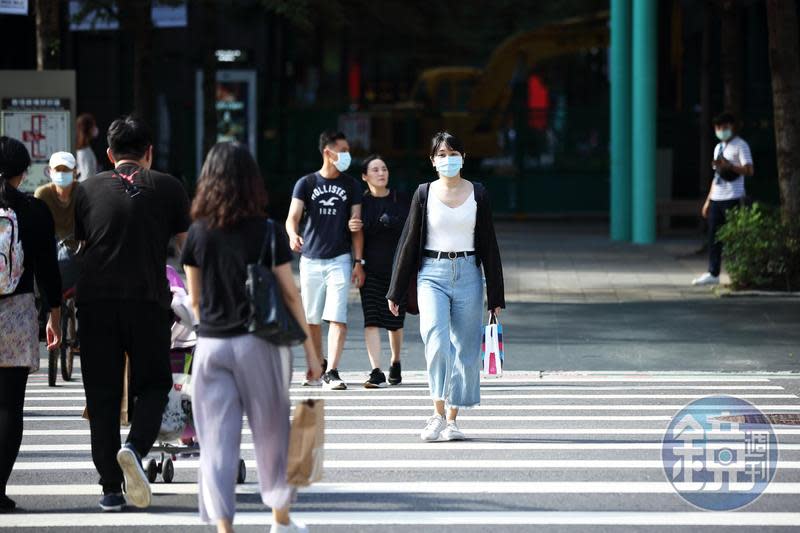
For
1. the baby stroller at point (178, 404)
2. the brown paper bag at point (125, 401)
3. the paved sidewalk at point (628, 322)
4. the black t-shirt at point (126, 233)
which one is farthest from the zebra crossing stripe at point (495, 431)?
the paved sidewalk at point (628, 322)

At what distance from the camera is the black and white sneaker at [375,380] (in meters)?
11.8

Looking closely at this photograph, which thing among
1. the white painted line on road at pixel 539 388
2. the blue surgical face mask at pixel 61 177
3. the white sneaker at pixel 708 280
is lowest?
the white painted line on road at pixel 539 388

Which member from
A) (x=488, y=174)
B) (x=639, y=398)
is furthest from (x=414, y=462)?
(x=488, y=174)

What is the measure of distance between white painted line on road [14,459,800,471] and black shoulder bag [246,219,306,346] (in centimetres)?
236

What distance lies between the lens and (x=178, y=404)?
7.83 m

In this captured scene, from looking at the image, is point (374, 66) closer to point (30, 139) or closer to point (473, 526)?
point (30, 139)

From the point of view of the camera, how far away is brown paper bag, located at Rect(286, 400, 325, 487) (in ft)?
20.5

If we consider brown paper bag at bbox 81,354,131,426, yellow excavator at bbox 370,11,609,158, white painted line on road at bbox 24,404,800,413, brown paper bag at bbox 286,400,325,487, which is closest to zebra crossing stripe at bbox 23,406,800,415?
white painted line on road at bbox 24,404,800,413

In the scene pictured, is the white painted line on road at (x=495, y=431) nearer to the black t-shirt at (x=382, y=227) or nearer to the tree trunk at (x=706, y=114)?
the black t-shirt at (x=382, y=227)

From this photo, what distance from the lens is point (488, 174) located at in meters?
31.1

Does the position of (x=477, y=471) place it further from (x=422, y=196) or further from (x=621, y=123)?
(x=621, y=123)

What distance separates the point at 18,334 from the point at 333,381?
4536 millimetres

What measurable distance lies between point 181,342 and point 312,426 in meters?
2.08

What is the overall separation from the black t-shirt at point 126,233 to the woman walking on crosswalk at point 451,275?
2.23 m
